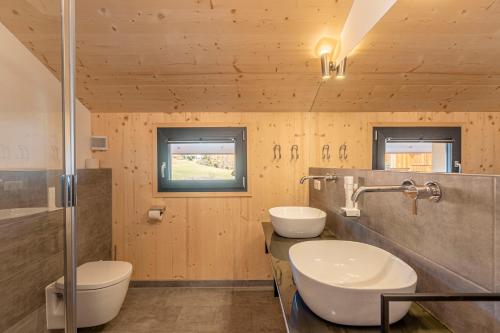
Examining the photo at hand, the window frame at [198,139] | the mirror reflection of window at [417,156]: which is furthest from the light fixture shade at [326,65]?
the window frame at [198,139]

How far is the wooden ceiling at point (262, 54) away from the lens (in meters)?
0.77

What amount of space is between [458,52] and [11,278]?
7.97 ft

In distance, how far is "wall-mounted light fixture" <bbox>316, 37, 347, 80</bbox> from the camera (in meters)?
1.64

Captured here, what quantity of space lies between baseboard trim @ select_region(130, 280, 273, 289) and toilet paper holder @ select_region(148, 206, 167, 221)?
0.66 m

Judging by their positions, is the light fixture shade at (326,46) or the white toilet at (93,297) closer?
the white toilet at (93,297)

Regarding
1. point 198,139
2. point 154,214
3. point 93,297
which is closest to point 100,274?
point 93,297

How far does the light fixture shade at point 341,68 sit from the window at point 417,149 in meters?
0.58

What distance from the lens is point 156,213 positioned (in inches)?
90.6

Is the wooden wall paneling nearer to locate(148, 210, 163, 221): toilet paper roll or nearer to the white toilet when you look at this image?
locate(148, 210, 163, 221): toilet paper roll

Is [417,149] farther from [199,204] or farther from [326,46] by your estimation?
[199,204]

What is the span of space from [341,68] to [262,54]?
58 centimetres

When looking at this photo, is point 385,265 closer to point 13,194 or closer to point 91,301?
point 91,301

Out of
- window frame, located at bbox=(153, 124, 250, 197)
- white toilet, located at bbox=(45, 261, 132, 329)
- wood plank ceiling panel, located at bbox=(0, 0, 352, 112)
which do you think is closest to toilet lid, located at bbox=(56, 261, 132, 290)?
white toilet, located at bbox=(45, 261, 132, 329)

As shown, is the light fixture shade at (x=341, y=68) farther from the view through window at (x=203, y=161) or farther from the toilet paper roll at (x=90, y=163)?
the toilet paper roll at (x=90, y=163)
